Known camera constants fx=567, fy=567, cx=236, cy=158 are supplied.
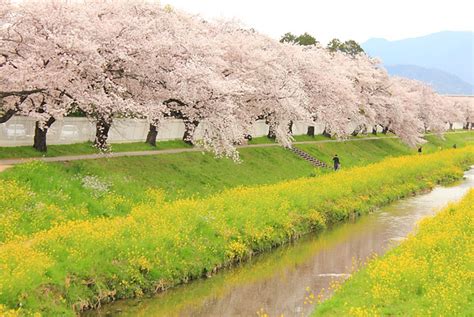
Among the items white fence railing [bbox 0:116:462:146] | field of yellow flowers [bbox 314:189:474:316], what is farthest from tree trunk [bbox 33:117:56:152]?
field of yellow flowers [bbox 314:189:474:316]

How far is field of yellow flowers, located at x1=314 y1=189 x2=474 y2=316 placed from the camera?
13930 mm

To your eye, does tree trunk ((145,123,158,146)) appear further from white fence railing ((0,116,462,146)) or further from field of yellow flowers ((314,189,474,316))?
field of yellow flowers ((314,189,474,316))

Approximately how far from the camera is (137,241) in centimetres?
1908

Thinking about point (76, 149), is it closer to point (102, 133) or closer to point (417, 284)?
point (102, 133)

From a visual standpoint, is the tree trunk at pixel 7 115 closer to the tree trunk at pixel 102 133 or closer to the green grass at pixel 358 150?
the tree trunk at pixel 102 133

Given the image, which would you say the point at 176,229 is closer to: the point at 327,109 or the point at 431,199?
the point at 431,199

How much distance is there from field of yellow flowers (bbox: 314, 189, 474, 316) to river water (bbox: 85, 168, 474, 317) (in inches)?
64.5

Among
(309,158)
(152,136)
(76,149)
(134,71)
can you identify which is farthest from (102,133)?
(309,158)

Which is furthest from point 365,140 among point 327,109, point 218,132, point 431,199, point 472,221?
point 472,221

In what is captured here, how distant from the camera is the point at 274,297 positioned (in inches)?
705

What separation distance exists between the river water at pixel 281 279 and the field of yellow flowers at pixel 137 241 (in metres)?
0.59

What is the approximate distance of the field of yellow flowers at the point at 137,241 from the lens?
50.6ft

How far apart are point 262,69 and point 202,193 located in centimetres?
1276

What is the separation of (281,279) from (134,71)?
50.8 ft
